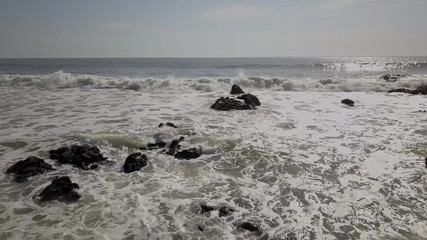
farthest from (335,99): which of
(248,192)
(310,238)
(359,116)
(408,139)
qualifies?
(310,238)

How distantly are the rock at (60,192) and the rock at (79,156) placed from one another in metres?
1.59

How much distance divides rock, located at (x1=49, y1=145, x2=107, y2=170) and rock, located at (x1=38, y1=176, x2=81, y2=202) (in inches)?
62.5

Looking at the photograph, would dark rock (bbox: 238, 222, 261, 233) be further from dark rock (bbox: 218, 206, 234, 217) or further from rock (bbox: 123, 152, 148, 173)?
rock (bbox: 123, 152, 148, 173)

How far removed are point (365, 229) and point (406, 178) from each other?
3287mm

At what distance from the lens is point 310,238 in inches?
254

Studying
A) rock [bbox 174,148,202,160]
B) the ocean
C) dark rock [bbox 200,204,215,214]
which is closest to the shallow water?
the ocean

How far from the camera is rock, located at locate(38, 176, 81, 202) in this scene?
787 centimetres

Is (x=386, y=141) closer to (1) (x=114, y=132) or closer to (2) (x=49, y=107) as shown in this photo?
(1) (x=114, y=132)

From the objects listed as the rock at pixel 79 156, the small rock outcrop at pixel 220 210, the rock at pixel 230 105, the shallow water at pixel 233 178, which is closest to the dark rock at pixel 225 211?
the small rock outcrop at pixel 220 210

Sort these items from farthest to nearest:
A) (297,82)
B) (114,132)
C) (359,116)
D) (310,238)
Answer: (297,82) < (359,116) < (114,132) < (310,238)

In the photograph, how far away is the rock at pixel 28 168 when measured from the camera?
9.16 metres

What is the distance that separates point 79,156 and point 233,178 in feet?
14.8

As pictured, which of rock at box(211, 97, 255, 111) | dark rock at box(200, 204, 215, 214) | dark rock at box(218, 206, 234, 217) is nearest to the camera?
dark rock at box(218, 206, 234, 217)

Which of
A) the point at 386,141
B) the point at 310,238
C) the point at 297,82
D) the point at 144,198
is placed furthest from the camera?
the point at 297,82
